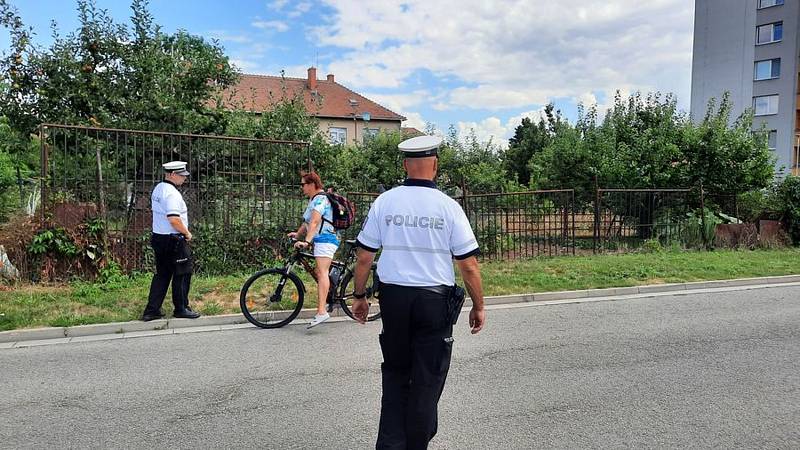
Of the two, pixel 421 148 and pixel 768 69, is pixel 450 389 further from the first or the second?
pixel 768 69

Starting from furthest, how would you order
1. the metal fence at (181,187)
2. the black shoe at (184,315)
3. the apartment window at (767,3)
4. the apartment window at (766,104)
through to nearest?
the apartment window at (766,104)
the apartment window at (767,3)
the metal fence at (181,187)
the black shoe at (184,315)

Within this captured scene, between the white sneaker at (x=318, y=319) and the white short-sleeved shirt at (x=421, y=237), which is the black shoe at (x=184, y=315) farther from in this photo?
the white short-sleeved shirt at (x=421, y=237)

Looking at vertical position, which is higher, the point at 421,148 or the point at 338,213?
the point at 421,148

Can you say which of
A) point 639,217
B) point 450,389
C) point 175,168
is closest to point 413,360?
point 450,389

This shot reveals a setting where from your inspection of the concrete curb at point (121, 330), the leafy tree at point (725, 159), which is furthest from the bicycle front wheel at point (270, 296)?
the leafy tree at point (725, 159)

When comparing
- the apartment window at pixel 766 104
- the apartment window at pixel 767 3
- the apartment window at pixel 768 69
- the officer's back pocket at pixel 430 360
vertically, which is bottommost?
the officer's back pocket at pixel 430 360

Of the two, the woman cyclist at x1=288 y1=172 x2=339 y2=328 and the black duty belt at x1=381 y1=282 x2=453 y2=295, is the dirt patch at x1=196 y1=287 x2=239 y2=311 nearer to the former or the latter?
the woman cyclist at x1=288 y1=172 x2=339 y2=328

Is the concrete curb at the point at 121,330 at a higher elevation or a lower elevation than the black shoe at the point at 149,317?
lower

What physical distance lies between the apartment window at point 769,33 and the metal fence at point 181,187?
1745 inches

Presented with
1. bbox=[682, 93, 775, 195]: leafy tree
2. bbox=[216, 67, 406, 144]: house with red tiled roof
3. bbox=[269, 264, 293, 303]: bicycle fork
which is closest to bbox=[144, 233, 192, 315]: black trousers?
bbox=[269, 264, 293, 303]: bicycle fork

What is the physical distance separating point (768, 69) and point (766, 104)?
2.65m

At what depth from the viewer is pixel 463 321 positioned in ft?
23.4

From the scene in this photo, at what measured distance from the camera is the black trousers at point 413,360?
114 inches

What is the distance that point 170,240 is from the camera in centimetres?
651
